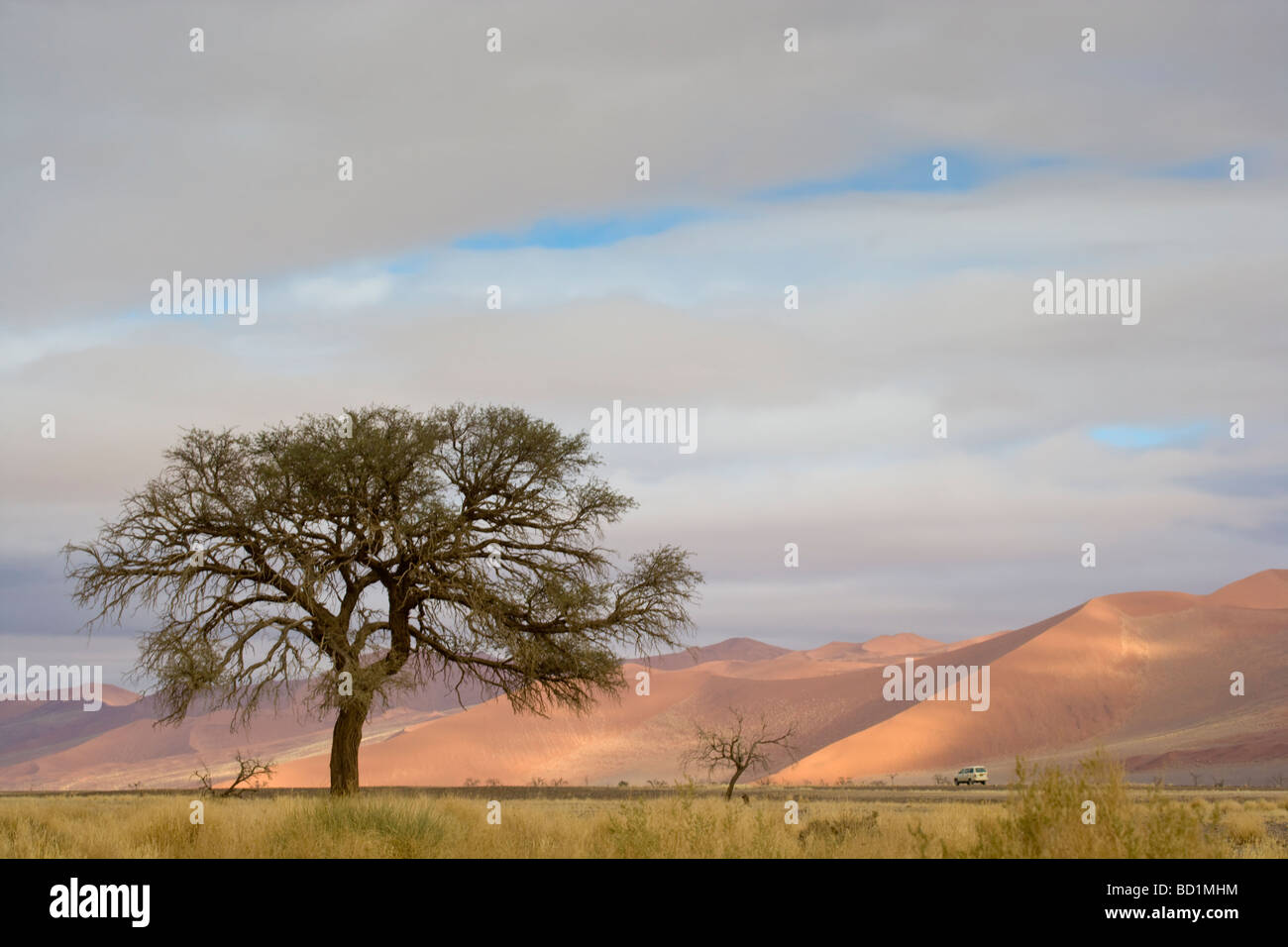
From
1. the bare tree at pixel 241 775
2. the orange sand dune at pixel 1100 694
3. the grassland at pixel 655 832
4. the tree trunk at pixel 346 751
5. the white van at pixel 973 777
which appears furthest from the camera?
the orange sand dune at pixel 1100 694

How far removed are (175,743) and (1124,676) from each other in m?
125

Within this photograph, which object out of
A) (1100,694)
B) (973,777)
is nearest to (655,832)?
(973,777)

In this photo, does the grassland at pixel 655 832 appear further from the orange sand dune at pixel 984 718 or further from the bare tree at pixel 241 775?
the orange sand dune at pixel 984 718

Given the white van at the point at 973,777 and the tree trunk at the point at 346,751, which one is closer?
the tree trunk at the point at 346,751

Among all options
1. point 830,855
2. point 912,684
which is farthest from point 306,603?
point 912,684

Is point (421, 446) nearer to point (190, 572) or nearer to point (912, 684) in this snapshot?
point (190, 572)

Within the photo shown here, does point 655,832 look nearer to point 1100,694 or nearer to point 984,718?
point 984,718

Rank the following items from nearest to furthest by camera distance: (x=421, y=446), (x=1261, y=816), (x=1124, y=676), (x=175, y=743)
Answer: (x=1261, y=816) < (x=421, y=446) < (x=1124, y=676) < (x=175, y=743)

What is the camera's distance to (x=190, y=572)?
27.8 meters

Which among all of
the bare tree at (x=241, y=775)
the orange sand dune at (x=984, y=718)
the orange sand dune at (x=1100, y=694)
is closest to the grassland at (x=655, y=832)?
the bare tree at (x=241, y=775)
